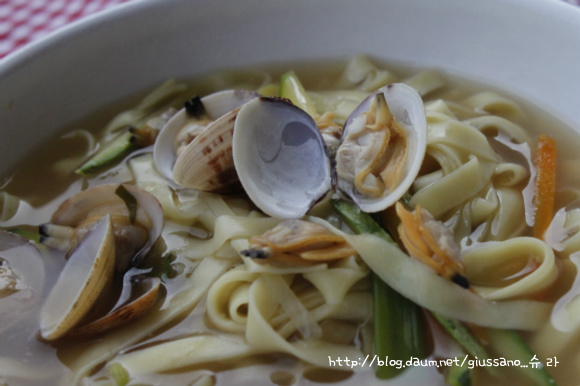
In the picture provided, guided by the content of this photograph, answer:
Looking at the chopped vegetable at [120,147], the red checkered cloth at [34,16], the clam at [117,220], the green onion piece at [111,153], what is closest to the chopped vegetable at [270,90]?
the chopped vegetable at [120,147]

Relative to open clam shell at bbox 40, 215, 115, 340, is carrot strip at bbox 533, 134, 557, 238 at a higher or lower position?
lower

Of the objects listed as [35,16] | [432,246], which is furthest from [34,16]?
[432,246]

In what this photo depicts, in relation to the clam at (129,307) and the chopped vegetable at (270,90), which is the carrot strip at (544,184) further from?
the clam at (129,307)

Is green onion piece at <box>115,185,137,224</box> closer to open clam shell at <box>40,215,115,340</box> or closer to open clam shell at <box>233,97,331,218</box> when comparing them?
open clam shell at <box>40,215,115,340</box>

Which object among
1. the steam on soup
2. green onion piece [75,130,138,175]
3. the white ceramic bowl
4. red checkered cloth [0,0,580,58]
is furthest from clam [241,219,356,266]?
red checkered cloth [0,0,580,58]

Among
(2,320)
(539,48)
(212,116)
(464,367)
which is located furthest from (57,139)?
(539,48)

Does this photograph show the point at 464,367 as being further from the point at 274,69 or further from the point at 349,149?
the point at 274,69
